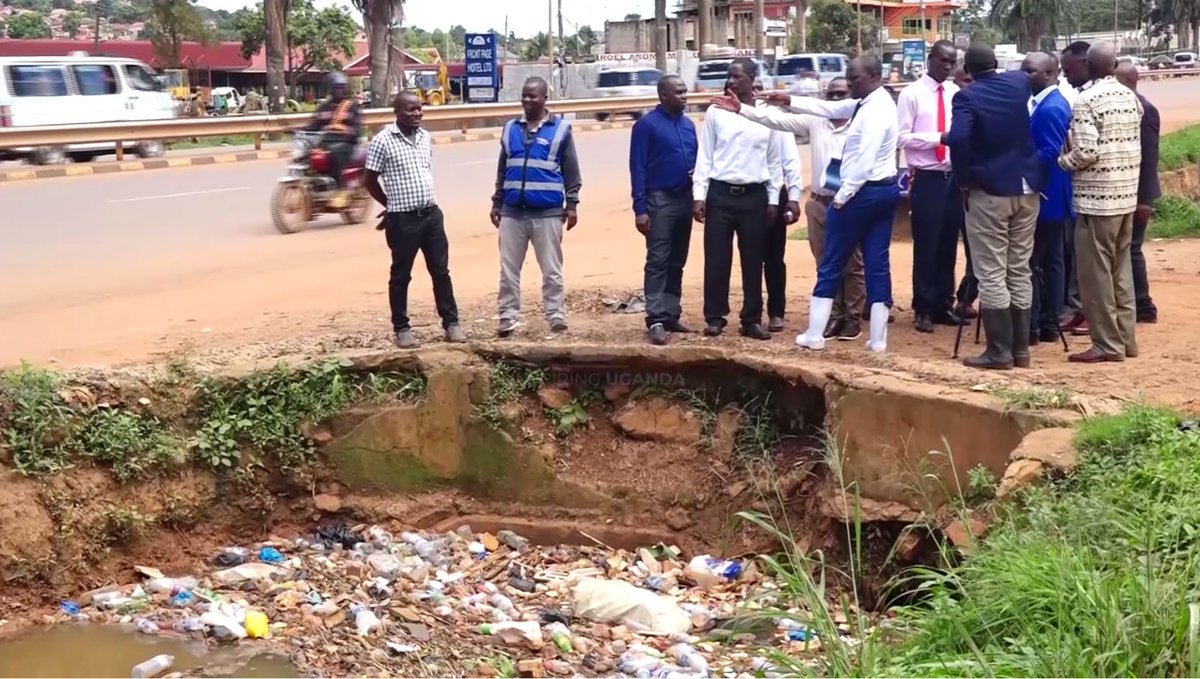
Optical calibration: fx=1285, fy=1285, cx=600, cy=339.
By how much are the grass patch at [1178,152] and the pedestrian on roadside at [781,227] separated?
9.35m

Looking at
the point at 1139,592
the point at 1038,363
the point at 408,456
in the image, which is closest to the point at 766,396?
the point at 1038,363

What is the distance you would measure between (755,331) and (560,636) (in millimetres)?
2547

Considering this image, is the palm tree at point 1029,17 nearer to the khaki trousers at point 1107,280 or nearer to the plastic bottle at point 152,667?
the khaki trousers at point 1107,280

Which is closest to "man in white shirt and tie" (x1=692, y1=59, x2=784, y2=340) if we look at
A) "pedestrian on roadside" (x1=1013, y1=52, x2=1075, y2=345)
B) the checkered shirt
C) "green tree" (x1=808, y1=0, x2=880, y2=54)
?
"pedestrian on roadside" (x1=1013, y1=52, x2=1075, y2=345)

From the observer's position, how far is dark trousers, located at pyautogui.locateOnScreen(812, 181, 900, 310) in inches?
276

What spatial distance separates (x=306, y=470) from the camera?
7.36 metres

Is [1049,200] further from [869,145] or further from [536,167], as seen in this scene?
[536,167]

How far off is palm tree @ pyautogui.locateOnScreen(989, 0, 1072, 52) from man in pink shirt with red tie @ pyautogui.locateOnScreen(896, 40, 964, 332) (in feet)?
183

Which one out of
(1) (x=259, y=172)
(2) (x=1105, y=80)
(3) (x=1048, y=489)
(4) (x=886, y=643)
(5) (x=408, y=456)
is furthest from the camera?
(1) (x=259, y=172)

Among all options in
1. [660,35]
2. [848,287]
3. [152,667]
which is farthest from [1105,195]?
[660,35]

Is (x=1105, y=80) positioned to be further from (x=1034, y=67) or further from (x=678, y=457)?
(x=678, y=457)

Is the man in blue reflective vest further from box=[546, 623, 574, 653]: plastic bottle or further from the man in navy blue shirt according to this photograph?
box=[546, 623, 574, 653]: plastic bottle

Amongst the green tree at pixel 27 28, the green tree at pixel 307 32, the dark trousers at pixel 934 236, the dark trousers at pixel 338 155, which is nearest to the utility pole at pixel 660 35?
the green tree at pixel 307 32

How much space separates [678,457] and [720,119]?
1968 millimetres
